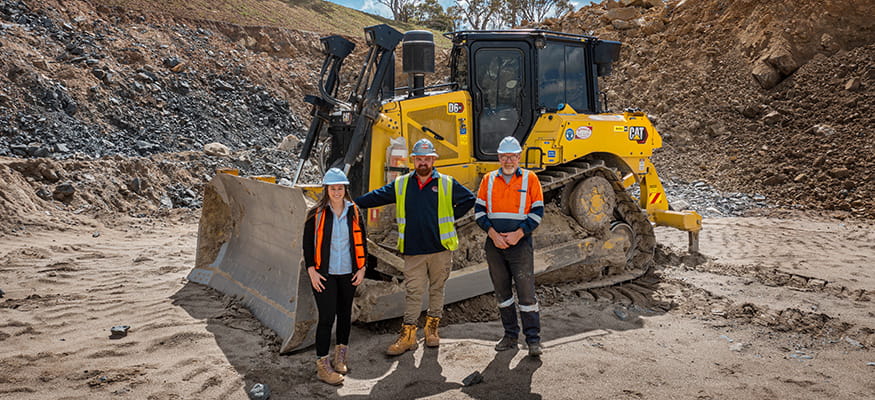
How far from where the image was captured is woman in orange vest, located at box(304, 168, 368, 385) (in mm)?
4168

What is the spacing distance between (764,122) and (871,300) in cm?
1035

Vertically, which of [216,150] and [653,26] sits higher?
[653,26]

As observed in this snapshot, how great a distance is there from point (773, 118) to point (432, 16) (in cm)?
3278

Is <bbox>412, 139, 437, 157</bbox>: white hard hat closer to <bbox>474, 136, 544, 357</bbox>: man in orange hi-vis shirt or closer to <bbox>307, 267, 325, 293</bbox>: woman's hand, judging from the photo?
<bbox>474, 136, 544, 357</bbox>: man in orange hi-vis shirt

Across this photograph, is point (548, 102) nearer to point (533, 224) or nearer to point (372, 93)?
point (372, 93)

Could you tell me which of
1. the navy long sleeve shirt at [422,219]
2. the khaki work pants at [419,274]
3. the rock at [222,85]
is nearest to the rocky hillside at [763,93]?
the khaki work pants at [419,274]

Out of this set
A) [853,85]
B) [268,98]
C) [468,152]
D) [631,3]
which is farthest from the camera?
[631,3]

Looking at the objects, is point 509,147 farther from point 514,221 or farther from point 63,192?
point 63,192

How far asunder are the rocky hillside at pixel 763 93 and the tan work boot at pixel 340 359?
1101 cm

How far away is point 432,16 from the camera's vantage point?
44.8 meters

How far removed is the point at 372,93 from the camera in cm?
573

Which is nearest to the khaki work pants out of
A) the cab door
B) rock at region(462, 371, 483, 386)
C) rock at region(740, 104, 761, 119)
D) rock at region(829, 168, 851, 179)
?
rock at region(462, 371, 483, 386)


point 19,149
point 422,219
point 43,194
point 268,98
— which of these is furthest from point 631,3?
point 422,219

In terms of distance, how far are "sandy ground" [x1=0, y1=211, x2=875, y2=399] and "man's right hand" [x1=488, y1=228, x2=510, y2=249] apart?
0.81 meters
